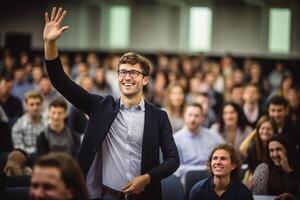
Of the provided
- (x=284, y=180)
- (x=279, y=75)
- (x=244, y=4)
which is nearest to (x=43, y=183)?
(x=284, y=180)

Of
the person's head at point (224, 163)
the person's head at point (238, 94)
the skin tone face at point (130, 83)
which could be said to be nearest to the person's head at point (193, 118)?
the person's head at point (224, 163)

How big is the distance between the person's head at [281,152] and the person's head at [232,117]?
1.66m

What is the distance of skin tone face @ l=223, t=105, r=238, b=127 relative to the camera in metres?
5.84

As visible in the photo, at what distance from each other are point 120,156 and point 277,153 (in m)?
1.70

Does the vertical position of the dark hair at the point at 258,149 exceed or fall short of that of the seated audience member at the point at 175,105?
it falls short

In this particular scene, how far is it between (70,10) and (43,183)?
44.4 feet

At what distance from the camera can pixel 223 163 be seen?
3.72 m

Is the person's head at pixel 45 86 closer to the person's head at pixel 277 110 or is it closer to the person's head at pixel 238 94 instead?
the person's head at pixel 238 94

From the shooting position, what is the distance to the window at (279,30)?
13711 millimetres

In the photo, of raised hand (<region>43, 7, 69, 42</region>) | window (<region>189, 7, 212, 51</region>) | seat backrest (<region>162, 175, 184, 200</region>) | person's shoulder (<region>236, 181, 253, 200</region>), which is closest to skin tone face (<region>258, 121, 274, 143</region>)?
seat backrest (<region>162, 175, 184, 200</region>)

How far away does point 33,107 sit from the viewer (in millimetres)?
5754

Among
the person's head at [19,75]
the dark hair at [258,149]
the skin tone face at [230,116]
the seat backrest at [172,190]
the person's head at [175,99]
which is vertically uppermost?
the person's head at [19,75]

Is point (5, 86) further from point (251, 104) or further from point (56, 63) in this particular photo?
point (56, 63)

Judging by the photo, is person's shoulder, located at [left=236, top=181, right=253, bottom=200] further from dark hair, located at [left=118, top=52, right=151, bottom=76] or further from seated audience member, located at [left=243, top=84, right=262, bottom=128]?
seated audience member, located at [left=243, top=84, right=262, bottom=128]
